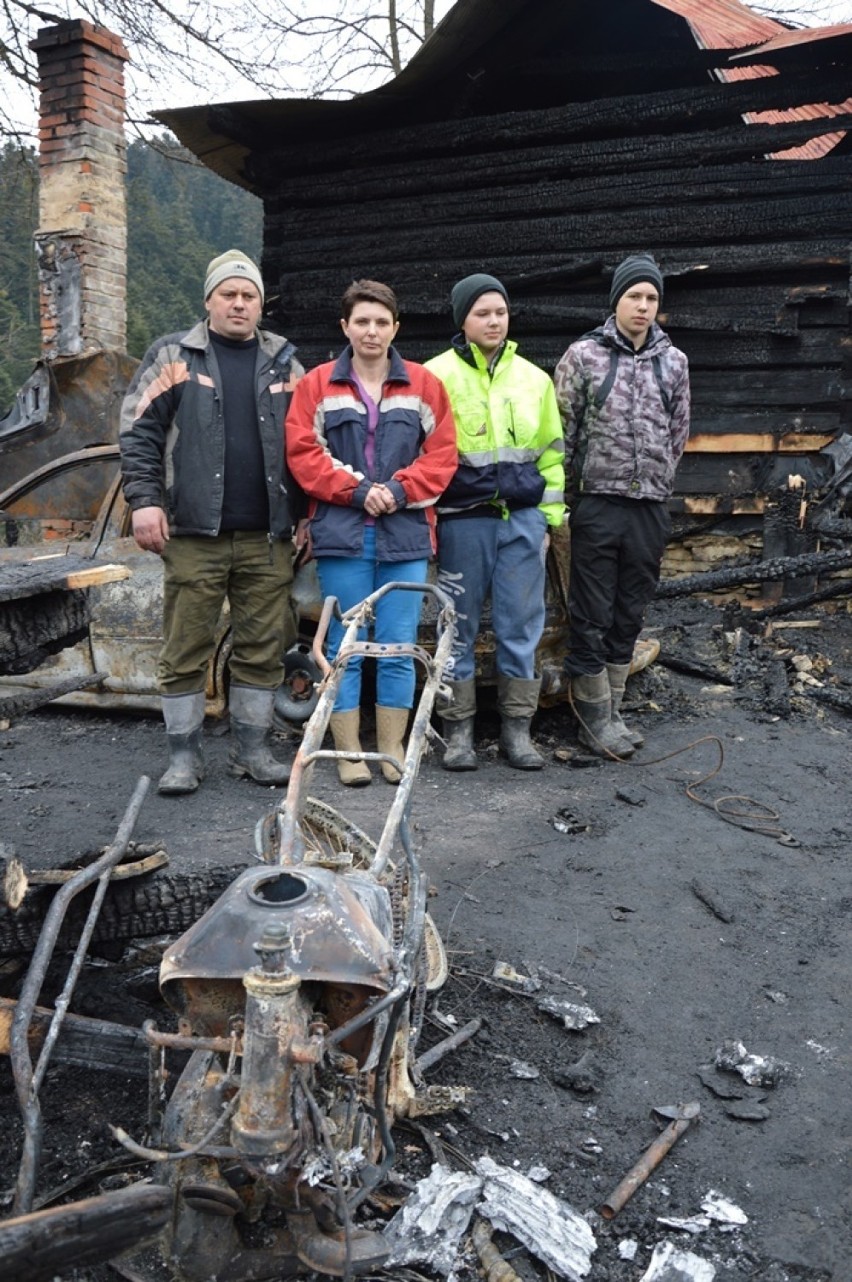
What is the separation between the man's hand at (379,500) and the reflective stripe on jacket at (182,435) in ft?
1.41

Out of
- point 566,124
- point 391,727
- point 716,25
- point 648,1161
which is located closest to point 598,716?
point 391,727

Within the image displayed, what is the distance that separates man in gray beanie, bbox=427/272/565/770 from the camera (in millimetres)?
5234

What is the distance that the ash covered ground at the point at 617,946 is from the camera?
2.53 metres

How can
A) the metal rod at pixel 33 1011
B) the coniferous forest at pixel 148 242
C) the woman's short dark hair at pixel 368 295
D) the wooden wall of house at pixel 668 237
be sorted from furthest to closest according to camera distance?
the coniferous forest at pixel 148 242
the wooden wall of house at pixel 668 237
the woman's short dark hair at pixel 368 295
the metal rod at pixel 33 1011

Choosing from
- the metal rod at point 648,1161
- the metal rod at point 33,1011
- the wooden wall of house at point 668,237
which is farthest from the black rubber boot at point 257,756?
the wooden wall of house at point 668,237

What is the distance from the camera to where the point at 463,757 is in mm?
5480

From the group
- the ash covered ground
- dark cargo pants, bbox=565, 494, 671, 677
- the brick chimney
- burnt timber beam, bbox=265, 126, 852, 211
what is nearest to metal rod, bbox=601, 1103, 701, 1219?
the ash covered ground

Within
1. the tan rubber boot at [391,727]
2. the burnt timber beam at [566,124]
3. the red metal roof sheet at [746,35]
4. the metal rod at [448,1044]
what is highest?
the red metal roof sheet at [746,35]

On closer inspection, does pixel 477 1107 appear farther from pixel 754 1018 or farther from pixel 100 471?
pixel 100 471

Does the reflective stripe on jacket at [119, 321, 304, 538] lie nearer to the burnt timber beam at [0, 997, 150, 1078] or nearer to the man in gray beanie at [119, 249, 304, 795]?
the man in gray beanie at [119, 249, 304, 795]

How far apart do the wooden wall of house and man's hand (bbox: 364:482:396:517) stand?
477 cm

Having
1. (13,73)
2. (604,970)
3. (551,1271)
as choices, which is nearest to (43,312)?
(13,73)

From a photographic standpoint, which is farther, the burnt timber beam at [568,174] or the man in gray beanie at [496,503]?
the burnt timber beam at [568,174]

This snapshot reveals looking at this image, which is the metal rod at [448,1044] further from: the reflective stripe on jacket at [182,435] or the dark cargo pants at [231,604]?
the reflective stripe on jacket at [182,435]
